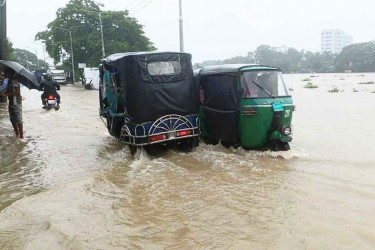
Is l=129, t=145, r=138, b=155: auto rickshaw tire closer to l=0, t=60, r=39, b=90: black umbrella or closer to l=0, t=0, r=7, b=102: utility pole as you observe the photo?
l=0, t=60, r=39, b=90: black umbrella

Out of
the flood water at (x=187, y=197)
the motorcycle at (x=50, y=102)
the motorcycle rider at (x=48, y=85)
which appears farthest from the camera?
the motorcycle at (x=50, y=102)

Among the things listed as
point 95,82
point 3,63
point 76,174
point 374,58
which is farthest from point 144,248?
point 374,58

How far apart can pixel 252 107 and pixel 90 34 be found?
124 ft

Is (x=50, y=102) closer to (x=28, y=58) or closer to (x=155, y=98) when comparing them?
(x=155, y=98)

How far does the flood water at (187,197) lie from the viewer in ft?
14.0

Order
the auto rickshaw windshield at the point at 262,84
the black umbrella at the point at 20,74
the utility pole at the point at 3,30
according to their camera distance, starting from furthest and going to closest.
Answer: the utility pole at the point at 3,30 → the black umbrella at the point at 20,74 → the auto rickshaw windshield at the point at 262,84

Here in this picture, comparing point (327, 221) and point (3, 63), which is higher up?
point (3, 63)

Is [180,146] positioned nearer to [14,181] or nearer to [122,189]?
[122,189]

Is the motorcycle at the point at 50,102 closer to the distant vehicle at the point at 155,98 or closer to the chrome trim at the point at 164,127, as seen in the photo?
the distant vehicle at the point at 155,98

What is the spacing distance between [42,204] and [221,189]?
2732mm

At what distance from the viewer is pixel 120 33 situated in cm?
4197

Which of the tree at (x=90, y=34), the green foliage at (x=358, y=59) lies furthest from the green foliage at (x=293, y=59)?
the tree at (x=90, y=34)

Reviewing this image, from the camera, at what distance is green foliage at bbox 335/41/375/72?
8438 centimetres

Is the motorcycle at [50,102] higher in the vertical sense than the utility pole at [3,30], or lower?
lower
